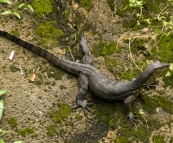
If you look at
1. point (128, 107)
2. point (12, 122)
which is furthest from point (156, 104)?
point (12, 122)

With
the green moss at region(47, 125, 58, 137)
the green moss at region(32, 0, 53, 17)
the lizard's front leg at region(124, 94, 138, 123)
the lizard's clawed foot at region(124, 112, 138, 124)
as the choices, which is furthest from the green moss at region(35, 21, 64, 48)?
the lizard's clawed foot at region(124, 112, 138, 124)

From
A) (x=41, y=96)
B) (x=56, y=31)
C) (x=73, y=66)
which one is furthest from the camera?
Result: (x=56, y=31)

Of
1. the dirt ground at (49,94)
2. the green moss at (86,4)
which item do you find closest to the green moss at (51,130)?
the dirt ground at (49,94)

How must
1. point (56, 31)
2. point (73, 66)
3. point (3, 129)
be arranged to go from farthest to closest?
point (56, 31), point (73, 66), point (3, 129)

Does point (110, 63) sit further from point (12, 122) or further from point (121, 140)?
point (12, 122)

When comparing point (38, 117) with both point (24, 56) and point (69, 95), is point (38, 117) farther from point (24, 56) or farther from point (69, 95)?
point (24, 56)

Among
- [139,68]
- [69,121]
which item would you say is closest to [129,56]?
[139,68]
